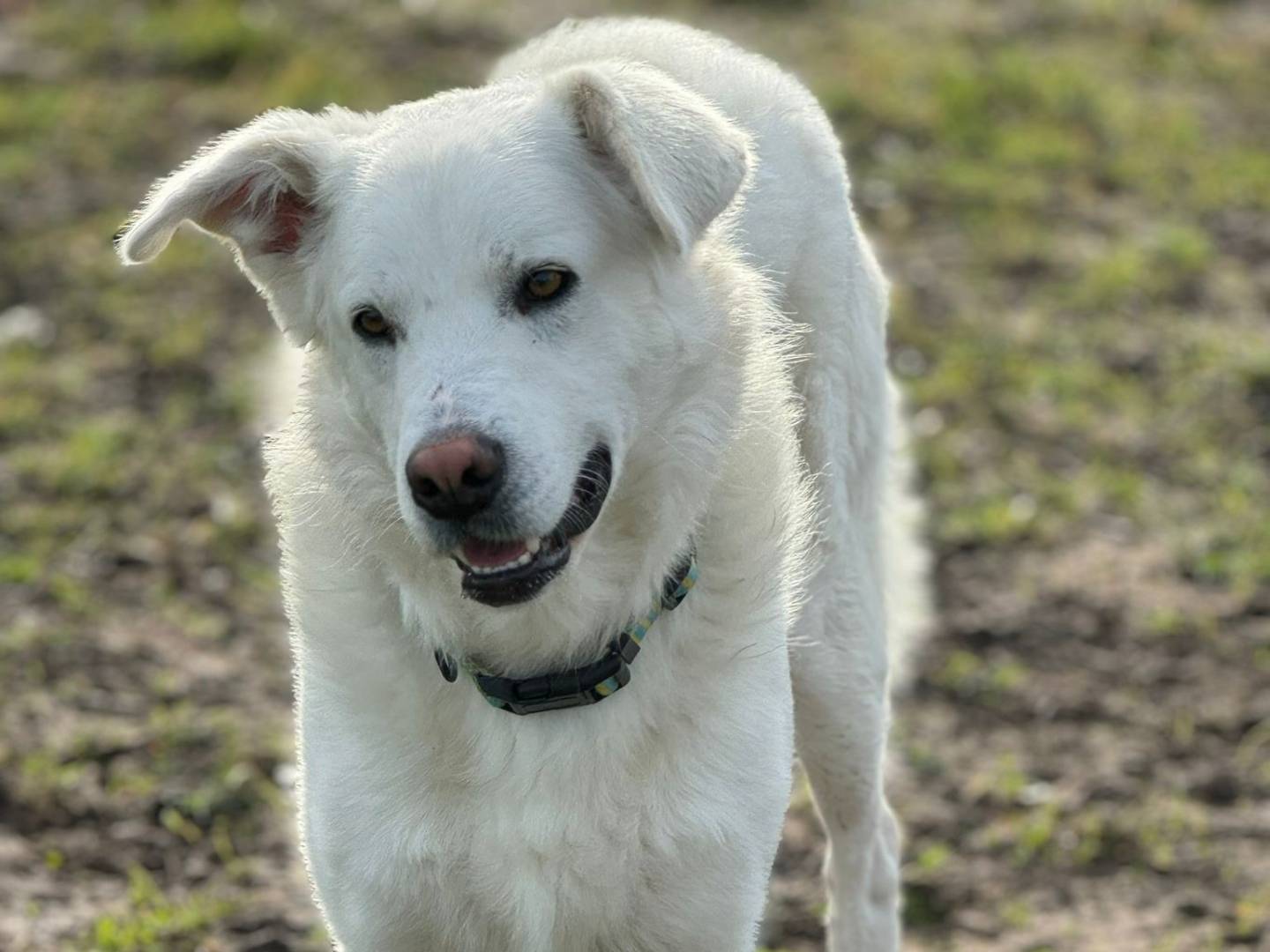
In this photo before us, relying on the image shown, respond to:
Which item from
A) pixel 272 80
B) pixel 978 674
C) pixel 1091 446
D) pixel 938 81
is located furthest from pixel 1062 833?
pixel 272 80

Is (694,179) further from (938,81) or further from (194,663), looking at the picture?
(938,81)

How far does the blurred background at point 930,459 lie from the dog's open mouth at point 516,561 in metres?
1.60

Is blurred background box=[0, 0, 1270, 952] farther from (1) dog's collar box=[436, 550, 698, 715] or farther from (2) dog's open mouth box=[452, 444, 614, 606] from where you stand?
(2) dog's open mouth box=[452, 444, 614, 606]

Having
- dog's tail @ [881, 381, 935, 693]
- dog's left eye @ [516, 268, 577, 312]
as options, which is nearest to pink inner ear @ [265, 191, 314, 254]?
dog's left eye @ [516, 268, 577, 312]

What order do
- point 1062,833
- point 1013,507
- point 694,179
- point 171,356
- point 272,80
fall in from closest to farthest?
point 694,179 → point 1062,833 → point 1013,507 → point 171,356 → point 272,80

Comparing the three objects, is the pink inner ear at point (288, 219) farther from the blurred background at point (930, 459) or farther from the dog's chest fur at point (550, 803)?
the blurred background at point (930, 459)

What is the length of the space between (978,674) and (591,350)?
2.63 meters

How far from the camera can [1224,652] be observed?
5383 mm

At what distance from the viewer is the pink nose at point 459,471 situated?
2.81m

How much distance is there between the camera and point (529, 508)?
2.88m

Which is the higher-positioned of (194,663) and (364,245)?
(364,245)

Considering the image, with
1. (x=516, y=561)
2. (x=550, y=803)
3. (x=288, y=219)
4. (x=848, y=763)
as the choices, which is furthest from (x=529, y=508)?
(x=848, y=763)

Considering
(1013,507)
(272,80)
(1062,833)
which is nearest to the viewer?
(1062,833)

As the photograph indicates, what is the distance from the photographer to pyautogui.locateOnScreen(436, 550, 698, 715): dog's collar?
317cm
